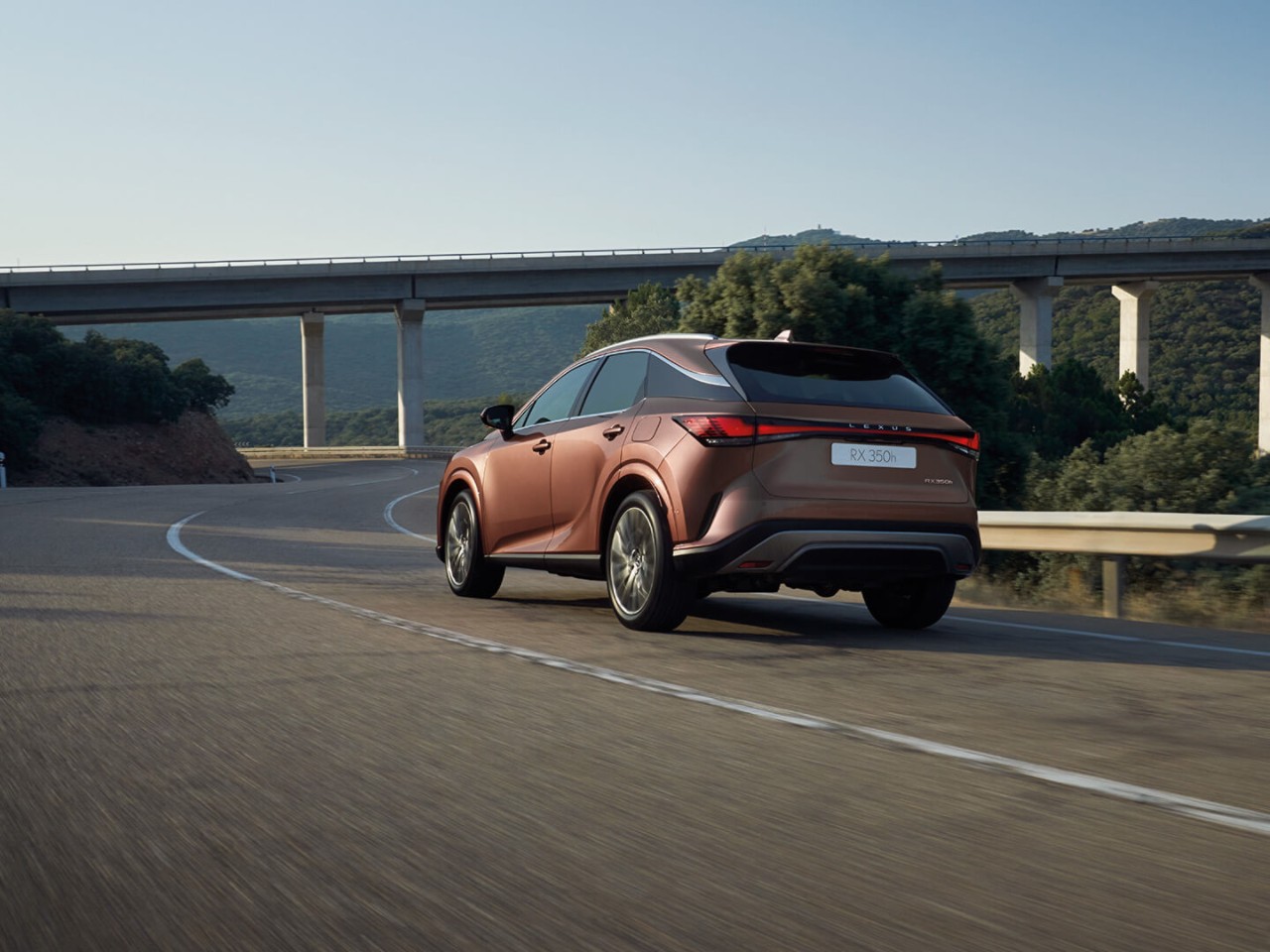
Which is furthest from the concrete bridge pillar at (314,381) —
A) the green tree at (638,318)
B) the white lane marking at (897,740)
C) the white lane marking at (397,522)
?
the white lane marking at (897,740)

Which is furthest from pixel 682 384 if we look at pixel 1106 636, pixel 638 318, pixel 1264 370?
pixel 1264 370

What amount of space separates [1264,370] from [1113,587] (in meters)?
75.1

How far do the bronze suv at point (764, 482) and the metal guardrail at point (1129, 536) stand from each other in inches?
85.4

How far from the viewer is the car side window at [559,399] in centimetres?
959

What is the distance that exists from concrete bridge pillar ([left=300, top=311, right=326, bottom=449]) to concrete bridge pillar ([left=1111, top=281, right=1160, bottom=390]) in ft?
147

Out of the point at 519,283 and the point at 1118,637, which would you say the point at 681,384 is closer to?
the point at 1118,637

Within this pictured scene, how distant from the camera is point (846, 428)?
7.77m

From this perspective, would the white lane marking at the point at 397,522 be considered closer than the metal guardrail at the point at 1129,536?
No

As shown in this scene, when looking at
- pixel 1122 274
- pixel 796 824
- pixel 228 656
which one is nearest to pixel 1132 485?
pixel 228 656

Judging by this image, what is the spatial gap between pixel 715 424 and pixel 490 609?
2.62 metres

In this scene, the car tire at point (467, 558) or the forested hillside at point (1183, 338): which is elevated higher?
the forested hillside at point (1183, 338)

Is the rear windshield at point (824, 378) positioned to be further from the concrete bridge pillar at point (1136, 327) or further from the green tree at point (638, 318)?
the concrete bridge pillar at point (1136, 327)

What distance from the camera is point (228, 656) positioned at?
7.10 meters

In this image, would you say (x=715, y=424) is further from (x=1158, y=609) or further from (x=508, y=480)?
(x=1158, y=609)
